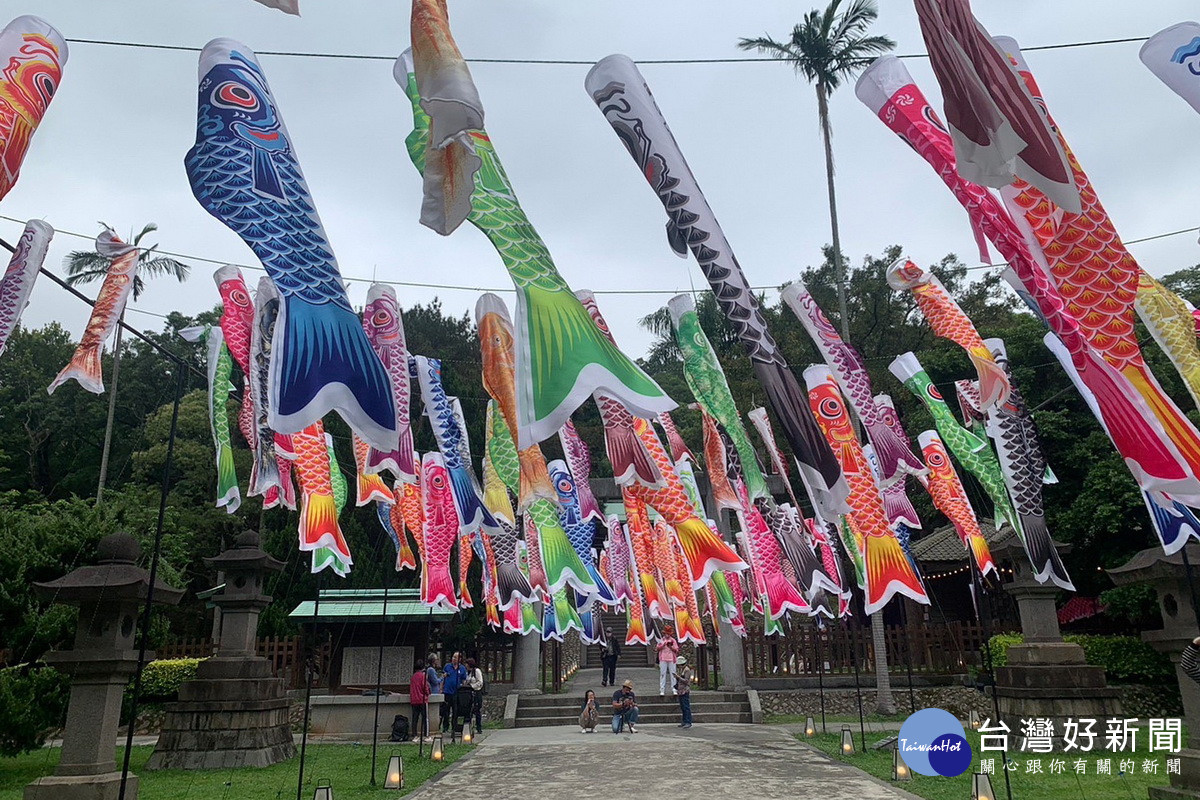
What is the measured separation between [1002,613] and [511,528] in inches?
547

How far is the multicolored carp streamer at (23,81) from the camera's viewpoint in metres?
4.48

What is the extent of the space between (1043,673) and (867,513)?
17.2 feet

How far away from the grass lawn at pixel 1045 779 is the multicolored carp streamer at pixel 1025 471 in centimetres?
198

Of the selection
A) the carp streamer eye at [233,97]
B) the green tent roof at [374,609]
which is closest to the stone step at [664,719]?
the green tent roof at [374,609]

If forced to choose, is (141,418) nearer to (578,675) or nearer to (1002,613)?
(578,675)

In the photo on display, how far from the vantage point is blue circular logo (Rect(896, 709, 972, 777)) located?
673cm

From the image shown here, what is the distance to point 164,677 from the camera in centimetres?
1438

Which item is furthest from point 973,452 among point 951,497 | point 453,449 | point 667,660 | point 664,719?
point 664,719

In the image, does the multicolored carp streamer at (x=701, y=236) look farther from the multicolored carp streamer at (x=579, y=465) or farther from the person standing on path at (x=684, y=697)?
the person standing on path at (x=684, y=697)

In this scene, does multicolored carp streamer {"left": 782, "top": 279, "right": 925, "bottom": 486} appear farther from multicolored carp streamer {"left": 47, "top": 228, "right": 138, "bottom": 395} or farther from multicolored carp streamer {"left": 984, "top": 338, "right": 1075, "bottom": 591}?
multicolored carp streamer {"left": 47, "top": 228, "right": 138, "bottom": 395}

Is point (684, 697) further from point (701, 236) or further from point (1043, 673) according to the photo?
point (701, 236)

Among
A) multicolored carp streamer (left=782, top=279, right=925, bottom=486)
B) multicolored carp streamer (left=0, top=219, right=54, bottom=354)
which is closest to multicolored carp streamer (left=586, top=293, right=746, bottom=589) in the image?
multicolored carp streamer (left=782, top=279, right=925, bottom=486)

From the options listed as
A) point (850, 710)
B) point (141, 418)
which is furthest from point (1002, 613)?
point (141, 418)

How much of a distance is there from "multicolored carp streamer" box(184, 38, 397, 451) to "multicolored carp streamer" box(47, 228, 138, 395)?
12.5 ft
